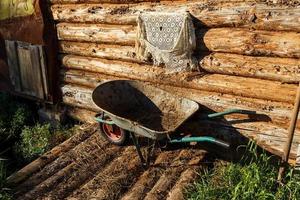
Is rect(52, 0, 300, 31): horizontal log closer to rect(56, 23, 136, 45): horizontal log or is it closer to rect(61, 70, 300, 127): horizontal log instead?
rect(56, 23, 136, 45): horizontal log

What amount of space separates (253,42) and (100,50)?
2.48m

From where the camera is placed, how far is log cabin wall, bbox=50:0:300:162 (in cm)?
433

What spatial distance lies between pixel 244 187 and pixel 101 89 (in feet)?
7.56

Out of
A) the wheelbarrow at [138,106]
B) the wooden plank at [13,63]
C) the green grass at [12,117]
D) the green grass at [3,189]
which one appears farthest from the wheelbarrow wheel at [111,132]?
the wooden plank at [13,63]

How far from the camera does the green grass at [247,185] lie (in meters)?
3.95

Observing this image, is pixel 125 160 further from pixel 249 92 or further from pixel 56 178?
pixel 249 92

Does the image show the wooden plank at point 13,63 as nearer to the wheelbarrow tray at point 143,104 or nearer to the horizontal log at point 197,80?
the horizontal log at point 197,80

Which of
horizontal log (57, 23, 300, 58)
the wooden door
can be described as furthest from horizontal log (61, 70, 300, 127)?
the wooden door

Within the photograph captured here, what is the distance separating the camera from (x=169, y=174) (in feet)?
15.3

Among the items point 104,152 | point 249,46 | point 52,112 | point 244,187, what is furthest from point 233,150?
point 52,112

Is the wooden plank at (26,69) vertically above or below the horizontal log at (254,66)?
below

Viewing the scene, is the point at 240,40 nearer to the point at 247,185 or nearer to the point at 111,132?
the point at 247,185

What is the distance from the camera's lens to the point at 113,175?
188 inches

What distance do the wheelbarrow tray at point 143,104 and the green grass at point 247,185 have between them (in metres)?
0.97
